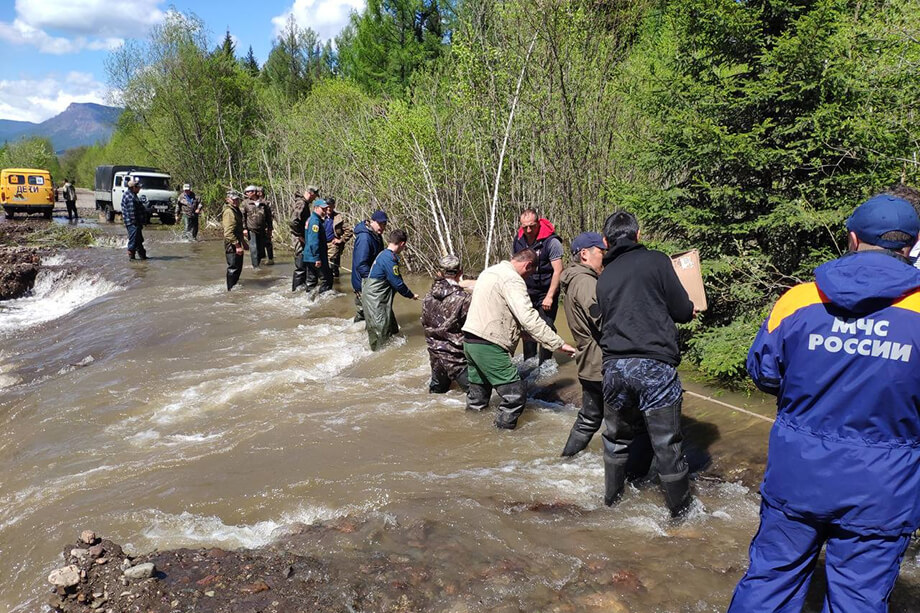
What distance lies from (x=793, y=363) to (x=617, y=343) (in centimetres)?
134

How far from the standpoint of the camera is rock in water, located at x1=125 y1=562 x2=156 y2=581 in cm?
297

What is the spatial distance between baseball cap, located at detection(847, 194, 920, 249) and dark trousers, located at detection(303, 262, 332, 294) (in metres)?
9.32

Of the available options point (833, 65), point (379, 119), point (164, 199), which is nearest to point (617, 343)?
point (833, 65)

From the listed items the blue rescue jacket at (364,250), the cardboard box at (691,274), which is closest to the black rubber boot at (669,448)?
the cardboard box at (691,274)

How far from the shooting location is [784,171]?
5.50 meters

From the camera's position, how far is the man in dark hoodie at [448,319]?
6.15 m

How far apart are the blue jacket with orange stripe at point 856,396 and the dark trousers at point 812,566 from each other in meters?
0.07

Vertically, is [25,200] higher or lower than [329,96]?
lower

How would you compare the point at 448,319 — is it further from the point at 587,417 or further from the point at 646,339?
the point at 646,339

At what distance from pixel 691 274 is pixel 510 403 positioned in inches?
77.6

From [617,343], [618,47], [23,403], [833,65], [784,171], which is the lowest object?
[23,403]

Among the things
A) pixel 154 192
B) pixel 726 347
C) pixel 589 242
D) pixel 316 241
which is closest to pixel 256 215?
pixel 316 241

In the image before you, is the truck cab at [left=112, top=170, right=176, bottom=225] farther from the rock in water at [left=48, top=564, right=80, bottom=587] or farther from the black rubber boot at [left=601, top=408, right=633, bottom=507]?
the black rubber boot at [left=601, top=408, right=633, bottom=507]

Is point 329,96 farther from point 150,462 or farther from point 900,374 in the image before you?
point 900,374
